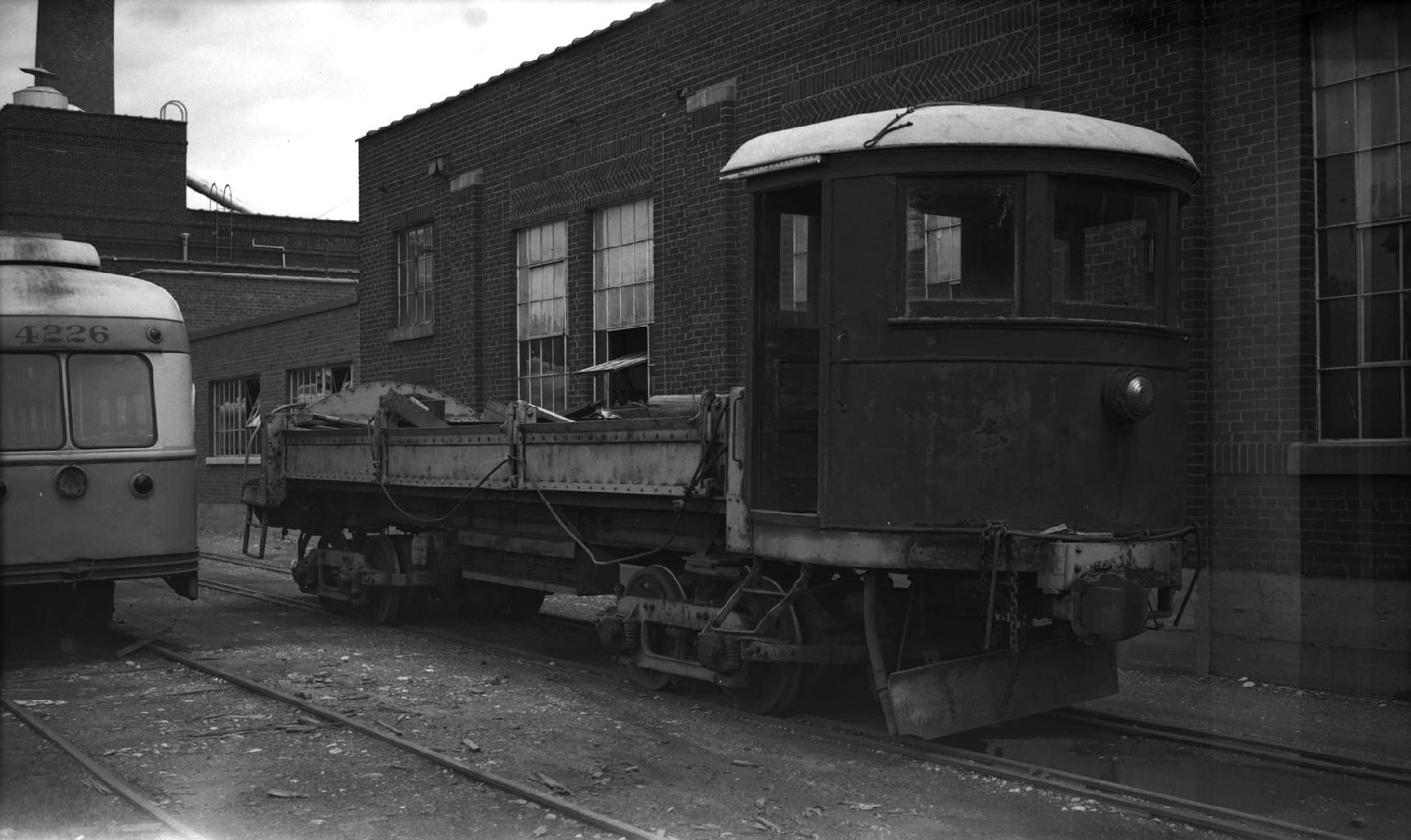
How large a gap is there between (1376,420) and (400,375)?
1362 centimetres

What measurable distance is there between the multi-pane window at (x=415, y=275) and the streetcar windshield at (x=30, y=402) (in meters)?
8.36

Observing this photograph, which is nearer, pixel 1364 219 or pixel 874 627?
pixel 874 627

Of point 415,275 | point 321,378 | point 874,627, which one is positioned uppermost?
point 415,275

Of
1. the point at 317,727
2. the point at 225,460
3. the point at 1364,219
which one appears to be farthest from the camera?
the point at 225,460

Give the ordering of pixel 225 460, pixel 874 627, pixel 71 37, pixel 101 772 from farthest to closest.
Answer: pixel 225 460 → pixel 71 37 → pixel 874 627 → pixel 101 772

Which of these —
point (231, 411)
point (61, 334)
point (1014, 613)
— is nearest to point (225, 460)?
point (231, 411)

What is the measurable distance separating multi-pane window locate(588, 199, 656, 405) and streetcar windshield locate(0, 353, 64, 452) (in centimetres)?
580

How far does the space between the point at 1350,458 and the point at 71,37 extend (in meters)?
16.3

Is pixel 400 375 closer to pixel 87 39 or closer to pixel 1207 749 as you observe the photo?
pixel 87 39

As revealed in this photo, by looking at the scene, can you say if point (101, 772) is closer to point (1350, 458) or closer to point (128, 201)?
point (1350, 458)

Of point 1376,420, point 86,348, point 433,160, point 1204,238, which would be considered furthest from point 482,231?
point 1376,420

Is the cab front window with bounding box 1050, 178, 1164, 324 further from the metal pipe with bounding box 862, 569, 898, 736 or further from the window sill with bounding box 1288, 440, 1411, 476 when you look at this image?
the window sill with bounding box 1288, 440, 1411, 476

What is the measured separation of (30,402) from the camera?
9.43m

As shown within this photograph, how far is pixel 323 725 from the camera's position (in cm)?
707
